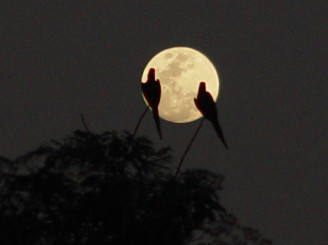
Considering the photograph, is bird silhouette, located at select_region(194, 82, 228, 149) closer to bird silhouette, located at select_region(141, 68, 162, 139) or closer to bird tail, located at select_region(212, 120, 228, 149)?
bird tail, located at select_region(212, 120, 228, 149)

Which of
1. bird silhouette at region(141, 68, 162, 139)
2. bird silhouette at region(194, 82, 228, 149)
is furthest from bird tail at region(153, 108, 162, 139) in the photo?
bird silhouette at region(194, 82, 228, 149)

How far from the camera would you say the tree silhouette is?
22.6 metres

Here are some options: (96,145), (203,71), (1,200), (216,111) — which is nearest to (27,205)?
(1,200)

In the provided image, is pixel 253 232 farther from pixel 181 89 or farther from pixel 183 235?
pixel 181 89

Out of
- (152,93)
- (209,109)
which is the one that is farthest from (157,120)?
(209,109)

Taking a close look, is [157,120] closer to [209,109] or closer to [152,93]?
[152,93]

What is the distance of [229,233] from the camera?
945 inches

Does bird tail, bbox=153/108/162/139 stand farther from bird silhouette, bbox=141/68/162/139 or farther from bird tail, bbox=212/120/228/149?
bird tail, bbox=212/120/228/149

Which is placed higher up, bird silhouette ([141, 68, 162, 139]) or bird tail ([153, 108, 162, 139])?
bird silhouette ([141, 68, 162, 139])

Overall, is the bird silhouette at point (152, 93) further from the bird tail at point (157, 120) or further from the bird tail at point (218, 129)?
the bird tail at point (218, 129)

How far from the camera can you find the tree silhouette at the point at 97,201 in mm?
22594

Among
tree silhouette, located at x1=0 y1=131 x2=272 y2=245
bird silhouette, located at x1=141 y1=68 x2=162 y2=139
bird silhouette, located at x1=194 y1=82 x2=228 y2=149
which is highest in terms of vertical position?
bird silhouette, located at x1=141 y1=68 x2=162 y2=139

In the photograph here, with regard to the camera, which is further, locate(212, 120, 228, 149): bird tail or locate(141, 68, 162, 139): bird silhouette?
locate(141, 68, 162, 139): bird silhouette

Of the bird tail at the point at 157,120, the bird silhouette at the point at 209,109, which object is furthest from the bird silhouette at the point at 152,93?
the bird silhouette at the point at 209,109
